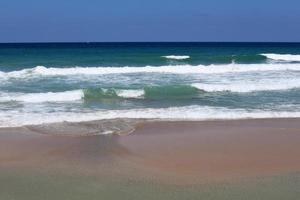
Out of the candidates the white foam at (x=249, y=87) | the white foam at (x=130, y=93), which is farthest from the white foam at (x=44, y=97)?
the white foam at (x=249, y=87)

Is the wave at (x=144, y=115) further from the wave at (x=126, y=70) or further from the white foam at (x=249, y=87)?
the wave at (x=126, y=70)

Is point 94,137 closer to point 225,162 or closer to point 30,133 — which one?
point 30,133

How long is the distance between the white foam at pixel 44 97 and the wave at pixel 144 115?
208 cm

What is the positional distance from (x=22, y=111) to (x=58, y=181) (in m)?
5.57

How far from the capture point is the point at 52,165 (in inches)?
282

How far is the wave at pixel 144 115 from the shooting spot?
10.6 m

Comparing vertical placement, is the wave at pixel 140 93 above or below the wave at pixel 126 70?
above

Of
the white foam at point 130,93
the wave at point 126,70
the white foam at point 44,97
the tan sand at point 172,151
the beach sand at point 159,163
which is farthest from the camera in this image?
the wave at point 126,70

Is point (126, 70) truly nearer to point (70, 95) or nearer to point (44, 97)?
point (70, 95)

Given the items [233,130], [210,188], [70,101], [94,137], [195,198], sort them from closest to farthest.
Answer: [195,198] → [210,188] → [94,137] → [233,130] → [70,101]

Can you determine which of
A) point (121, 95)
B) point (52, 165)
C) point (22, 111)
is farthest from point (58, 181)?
point (121, 95)

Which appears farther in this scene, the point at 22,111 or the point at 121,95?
the point at 121,95

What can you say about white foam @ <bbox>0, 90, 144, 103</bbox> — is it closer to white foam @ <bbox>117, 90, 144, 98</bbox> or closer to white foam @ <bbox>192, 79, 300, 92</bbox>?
white foam @ <bbox>117, 90, 144, 98</bbox>

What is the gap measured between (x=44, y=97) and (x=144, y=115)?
12.3 ft
